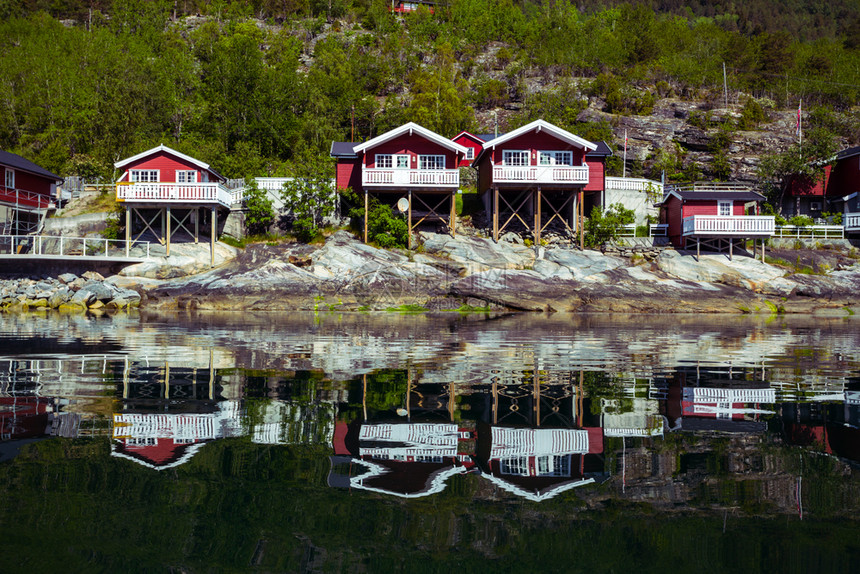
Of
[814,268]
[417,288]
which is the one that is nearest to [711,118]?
[814,268]

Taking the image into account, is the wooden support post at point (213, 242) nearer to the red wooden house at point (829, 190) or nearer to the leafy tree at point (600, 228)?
the leafy tree at point (600, 228)

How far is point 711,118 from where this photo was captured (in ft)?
216

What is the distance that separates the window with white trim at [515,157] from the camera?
4234 cm

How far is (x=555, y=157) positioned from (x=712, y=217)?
10.4 metres

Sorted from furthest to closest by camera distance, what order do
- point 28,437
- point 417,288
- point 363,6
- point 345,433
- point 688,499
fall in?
1. point 363,6
2. point 417,288
3. point 345,433
4. point 28,437
5. point 688,499

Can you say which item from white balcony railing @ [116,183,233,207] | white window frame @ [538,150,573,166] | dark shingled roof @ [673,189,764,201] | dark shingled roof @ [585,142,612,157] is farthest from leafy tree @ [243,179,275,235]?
dark shingled roof @ [673,189,764,201]

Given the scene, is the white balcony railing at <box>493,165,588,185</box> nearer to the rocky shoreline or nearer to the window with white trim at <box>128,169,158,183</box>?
the rocky shoreline

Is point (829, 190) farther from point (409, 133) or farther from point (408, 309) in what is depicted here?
point (408, 309)

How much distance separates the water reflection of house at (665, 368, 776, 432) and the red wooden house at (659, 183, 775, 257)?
101 feet

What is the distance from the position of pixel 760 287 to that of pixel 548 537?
36.9m

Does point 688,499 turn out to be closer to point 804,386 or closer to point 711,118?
point 804,386

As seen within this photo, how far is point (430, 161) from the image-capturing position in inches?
1655

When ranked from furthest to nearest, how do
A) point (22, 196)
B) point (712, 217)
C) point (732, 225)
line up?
point (22, 196)
point (732, 225)
point (712, 217)

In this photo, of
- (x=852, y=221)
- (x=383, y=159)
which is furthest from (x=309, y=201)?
(x=852, y=221)
